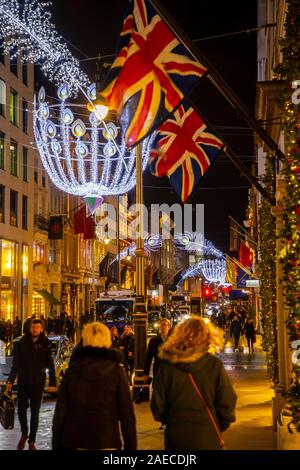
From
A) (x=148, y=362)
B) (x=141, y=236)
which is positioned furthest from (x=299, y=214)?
(x=141, y=236)

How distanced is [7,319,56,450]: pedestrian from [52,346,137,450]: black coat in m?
4.54

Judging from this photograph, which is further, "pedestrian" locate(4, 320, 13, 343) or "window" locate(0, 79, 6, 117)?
"window" locate(0, 79, 6, 117)

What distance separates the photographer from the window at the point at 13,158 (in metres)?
46.0

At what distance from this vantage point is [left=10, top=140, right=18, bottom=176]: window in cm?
4600

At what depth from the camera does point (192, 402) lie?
5.72 metres

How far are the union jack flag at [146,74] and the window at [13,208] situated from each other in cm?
3550

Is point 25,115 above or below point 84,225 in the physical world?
above

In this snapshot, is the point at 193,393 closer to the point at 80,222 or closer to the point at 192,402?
the point at 192,402

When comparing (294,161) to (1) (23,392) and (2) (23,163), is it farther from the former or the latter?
(2) (23,163)

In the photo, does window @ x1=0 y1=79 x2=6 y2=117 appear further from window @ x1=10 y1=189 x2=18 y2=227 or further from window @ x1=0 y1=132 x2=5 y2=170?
window @ x1=10 y1=189 x2=18 y2=227

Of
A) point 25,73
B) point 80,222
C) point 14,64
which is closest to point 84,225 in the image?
point 80,222

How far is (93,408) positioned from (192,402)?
2.55ft

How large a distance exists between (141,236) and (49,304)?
39.2 metres

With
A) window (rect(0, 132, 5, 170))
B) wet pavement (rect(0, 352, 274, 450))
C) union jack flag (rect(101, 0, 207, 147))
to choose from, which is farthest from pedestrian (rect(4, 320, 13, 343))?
union jack flag (rect(101, 0, 207, 147))
